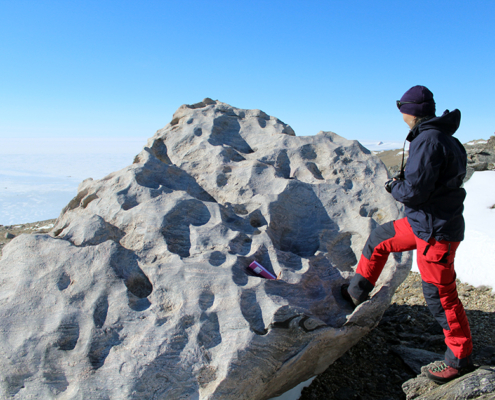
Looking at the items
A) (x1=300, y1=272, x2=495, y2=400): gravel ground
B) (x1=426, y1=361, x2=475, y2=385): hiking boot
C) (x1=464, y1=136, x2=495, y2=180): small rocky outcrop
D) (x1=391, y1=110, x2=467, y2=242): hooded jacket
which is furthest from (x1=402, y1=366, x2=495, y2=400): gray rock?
(x1=464, y1=136, x2=495, y2=180): small rocky outcrop

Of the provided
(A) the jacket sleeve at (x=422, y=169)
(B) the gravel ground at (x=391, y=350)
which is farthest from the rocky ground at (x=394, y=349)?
(A) the jacket sleeve at (x=422, y=169)

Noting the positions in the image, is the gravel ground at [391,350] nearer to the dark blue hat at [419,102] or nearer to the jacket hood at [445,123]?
the jacket hood at [445,123]

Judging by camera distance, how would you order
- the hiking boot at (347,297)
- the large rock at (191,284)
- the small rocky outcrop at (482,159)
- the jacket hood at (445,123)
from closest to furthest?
the large rock at (191,284), the jacket hood at (445,123), the hiking boot at (347,297), the small rocky outcrop at (482,159)

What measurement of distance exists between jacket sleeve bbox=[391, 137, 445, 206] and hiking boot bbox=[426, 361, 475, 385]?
156 centimetres

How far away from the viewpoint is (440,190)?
3.04m

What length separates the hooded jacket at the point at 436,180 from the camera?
2.92 m

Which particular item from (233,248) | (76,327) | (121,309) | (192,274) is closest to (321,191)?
(233,248)

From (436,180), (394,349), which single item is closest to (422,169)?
(436,180)

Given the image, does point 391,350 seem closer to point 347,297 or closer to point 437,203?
point 347,297

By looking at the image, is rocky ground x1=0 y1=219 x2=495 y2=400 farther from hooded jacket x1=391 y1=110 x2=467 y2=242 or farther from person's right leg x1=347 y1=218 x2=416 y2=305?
hooded jacket x1=391 y1=110 x2=467 y2=242

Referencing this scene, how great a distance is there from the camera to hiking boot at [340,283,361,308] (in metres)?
3.65

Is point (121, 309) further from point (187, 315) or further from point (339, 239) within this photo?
point (339, 239)

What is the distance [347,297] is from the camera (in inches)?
148

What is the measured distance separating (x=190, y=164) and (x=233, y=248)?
189 cm
